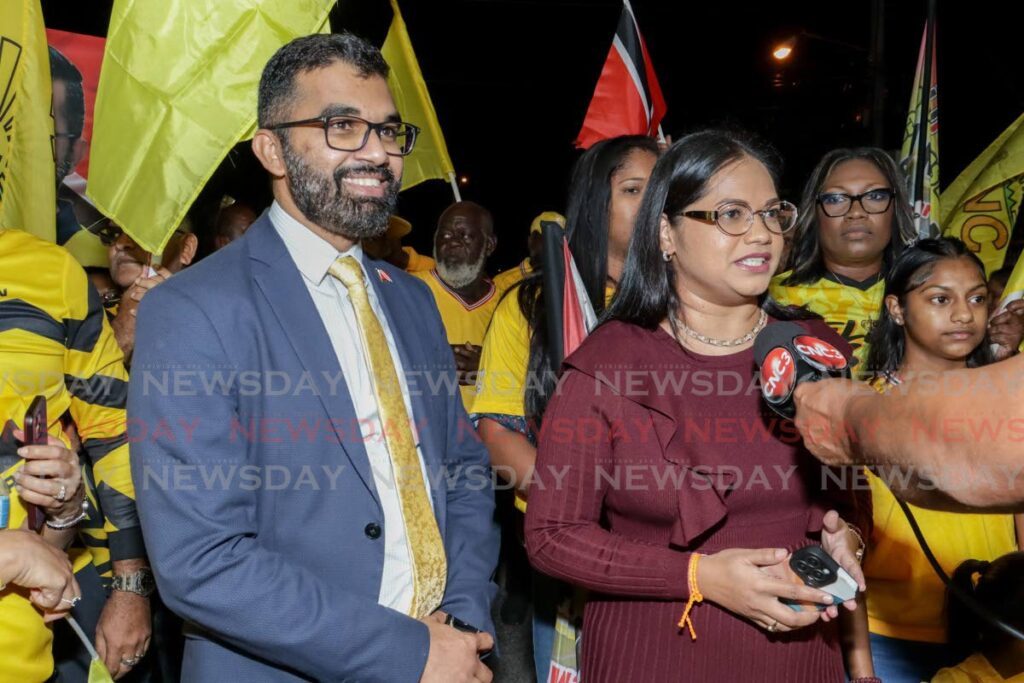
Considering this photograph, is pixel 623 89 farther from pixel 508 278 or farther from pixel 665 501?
pixel 665 501

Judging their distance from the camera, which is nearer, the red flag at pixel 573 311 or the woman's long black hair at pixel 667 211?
the woman's long black hair at pixel 667 211

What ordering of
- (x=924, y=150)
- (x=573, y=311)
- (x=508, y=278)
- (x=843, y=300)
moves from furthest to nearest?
(x=508, y=278), (x=924, y=150), (x=843, y=300), (x=573, y=311)

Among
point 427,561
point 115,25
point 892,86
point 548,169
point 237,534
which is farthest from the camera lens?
point 548,169

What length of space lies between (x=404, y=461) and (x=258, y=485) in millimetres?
361

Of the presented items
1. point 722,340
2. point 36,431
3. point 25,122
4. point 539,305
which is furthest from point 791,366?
point 25,122

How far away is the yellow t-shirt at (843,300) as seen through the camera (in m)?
3.84

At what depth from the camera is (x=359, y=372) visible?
222 centimetres

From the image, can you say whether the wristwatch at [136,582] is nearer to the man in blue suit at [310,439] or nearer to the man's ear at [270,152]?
the man in blue suit at [310,439]

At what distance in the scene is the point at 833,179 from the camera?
415cm

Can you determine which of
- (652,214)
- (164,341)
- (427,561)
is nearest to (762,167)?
(652,214)

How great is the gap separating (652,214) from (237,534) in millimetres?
1425

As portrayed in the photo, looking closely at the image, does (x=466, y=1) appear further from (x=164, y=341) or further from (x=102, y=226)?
(x=164, y=341)

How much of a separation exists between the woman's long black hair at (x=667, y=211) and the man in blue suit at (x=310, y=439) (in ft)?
2.08

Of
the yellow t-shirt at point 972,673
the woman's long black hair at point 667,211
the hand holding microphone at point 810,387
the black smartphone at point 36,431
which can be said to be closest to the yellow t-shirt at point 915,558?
the yellow t-shirt at point 972,673
